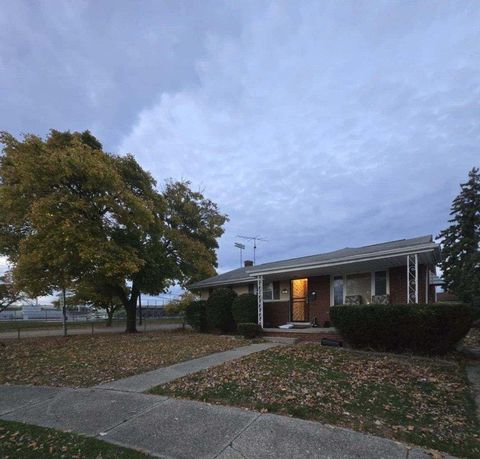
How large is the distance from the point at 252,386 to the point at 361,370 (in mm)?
2614

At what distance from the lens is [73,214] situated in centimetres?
1446

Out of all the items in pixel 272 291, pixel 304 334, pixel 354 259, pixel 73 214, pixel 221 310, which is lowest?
pixel 304 334

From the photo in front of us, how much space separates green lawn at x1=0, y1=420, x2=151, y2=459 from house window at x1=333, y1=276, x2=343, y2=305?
1204 centimetres

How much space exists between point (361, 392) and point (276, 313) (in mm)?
10993

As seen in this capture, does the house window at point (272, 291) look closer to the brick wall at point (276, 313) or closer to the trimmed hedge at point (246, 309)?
the brick wall at point (276, 313)

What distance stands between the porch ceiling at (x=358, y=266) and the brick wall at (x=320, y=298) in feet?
1.10

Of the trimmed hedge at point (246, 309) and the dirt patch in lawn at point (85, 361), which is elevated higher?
the trimmed hedge at point (246, 309)

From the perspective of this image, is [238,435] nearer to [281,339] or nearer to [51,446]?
[51,446]

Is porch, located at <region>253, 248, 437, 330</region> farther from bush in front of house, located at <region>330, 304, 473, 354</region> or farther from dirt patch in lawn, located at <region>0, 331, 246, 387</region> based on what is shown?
dirt patch in lawn, located at <region>0, 331, 246, 387</region>

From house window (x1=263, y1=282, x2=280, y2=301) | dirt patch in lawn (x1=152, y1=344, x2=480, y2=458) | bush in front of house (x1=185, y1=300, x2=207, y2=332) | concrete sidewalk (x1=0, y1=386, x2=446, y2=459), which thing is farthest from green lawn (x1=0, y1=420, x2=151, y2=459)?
bush in front of house (x1=185, y1=300, x2=207, y2=332)

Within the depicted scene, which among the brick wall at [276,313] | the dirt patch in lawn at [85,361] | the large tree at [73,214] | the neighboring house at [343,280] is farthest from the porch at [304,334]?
the large tree at [73,214]

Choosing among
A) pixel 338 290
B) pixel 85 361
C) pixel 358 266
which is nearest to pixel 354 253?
pixel 358 266

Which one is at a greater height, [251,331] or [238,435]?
[238,435]

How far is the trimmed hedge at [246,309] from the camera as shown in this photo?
15.9 metres
